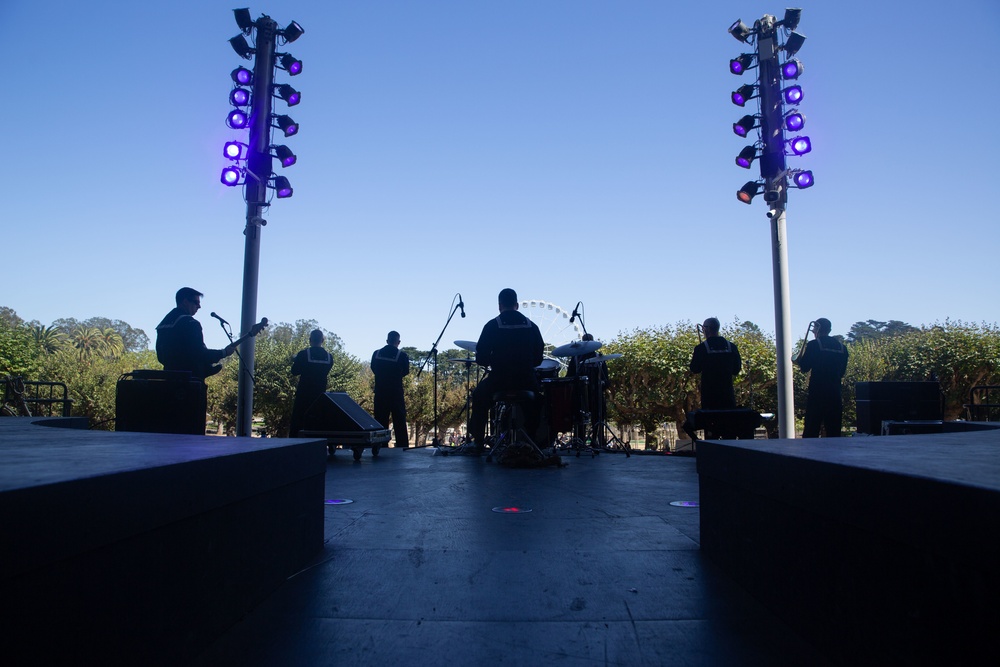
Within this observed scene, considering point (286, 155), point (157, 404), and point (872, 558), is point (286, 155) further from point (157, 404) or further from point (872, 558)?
point (872, 558)

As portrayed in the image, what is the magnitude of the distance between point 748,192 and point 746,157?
51cm

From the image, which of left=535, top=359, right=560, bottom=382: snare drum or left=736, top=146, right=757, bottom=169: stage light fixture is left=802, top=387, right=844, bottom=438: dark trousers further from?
left=736, top=146, right=757, bottom=169: stage light fixture

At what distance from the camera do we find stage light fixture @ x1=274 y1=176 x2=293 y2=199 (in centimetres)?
806

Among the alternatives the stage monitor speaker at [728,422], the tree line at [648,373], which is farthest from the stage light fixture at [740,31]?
the tree line at [648,373]

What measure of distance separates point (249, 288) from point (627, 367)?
19.1 metres

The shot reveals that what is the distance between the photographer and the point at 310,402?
8086 mm

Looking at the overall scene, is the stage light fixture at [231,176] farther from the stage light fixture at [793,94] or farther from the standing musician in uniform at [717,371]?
the stage light fixture at [793,94]

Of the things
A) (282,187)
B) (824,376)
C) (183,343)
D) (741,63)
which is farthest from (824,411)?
(282,187)

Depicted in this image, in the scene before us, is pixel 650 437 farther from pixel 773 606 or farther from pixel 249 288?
pixel 773 606

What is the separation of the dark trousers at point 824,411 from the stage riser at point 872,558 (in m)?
6.51

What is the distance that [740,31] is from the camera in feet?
29.4

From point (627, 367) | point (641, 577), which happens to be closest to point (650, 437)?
point (627, 367)

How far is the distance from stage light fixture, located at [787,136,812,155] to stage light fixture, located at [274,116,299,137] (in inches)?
263

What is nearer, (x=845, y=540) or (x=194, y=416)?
(x=845, y=540)
